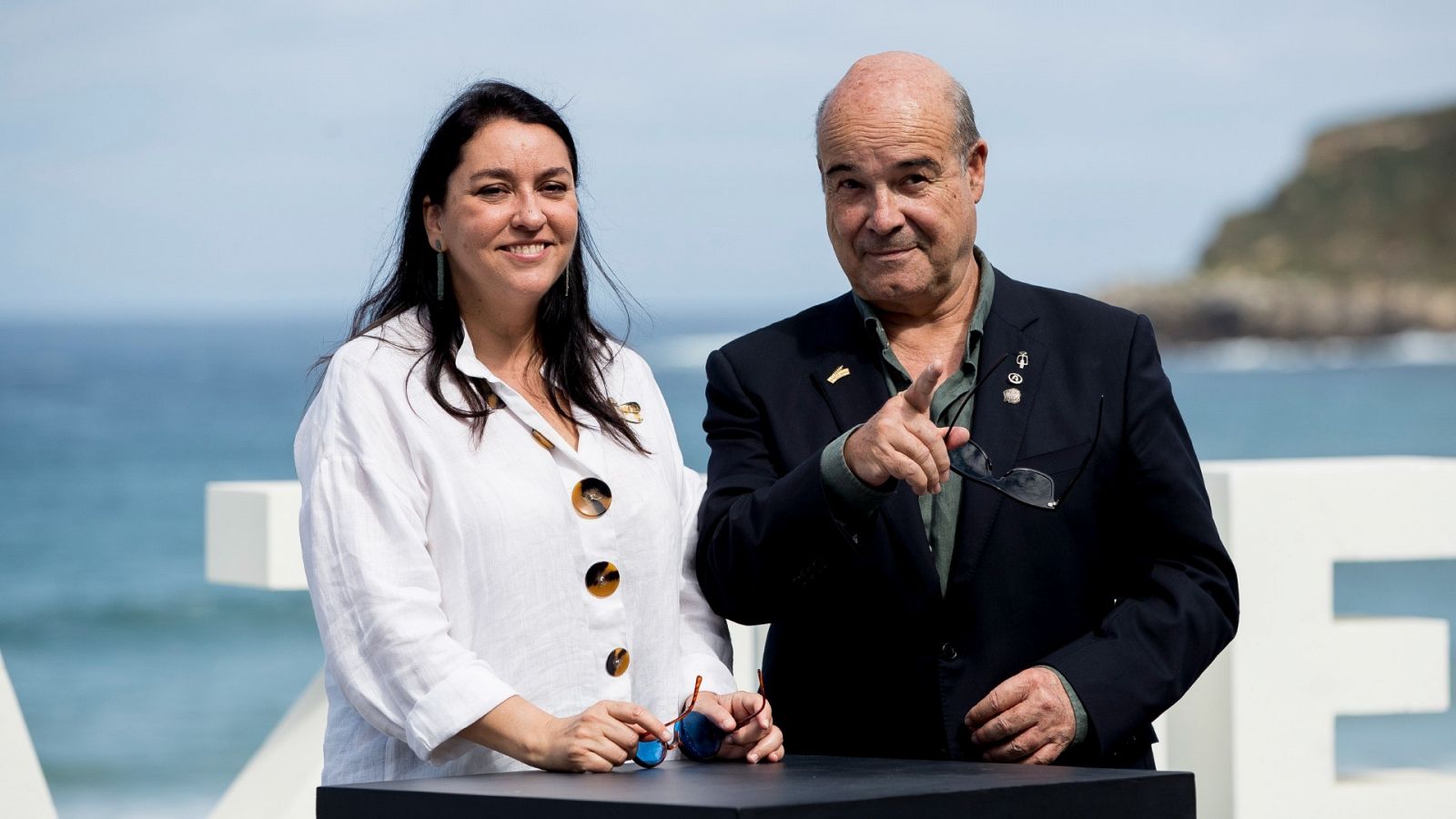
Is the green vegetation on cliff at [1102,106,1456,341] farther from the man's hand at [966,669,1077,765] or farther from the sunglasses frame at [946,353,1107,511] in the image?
the man's hand at [966,669,1077,765]

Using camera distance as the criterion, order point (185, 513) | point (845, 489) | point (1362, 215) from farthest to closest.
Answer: point (1362, 215) < point (185, 513) < point (845, 489)

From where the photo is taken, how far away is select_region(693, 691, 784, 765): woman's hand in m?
2.20

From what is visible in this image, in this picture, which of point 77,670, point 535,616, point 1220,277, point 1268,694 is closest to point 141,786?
point 77,670

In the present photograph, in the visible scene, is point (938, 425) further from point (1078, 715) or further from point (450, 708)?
point (450, 708)

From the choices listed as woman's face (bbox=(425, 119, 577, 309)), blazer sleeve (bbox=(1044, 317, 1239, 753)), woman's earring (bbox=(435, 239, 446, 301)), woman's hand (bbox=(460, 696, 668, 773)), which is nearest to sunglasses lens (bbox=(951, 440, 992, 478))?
blazer sleeve (bbox=(1044, 317, 1239, 753))

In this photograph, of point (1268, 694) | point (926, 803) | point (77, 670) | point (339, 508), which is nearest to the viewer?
point (926, 803)

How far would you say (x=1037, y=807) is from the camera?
5.87 feet

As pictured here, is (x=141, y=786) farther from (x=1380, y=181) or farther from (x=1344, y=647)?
(x=1380, y=181)

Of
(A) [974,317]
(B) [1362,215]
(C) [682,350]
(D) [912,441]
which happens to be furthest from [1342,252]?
(D) [912,441]

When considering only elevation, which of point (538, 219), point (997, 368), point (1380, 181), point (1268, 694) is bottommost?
point (1268, 694)

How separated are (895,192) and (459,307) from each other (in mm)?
604

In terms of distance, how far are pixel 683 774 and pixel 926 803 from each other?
37cm

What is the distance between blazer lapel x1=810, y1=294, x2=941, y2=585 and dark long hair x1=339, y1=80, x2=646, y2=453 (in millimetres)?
275

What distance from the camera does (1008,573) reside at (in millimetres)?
2365
